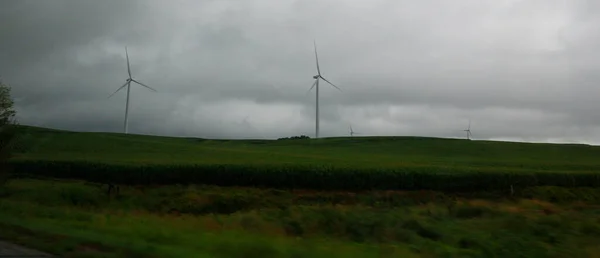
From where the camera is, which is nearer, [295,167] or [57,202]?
[57,202]

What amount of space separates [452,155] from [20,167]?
181 ft

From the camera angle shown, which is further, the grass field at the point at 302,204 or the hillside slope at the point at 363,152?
the hillside slope at the point at 363,152

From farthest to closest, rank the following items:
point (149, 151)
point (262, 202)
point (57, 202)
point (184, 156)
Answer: point (149, 151), point (184, 156), point (262, 202), point (57, 202)

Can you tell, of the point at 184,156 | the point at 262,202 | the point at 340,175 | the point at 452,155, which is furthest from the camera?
the point at 452,155

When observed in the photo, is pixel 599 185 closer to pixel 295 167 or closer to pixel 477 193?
pixel 477 193

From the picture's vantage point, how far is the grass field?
55.8ft

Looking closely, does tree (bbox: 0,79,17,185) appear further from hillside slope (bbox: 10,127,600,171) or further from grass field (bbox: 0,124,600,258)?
hillside slope (bbox: 10,127,600,171)

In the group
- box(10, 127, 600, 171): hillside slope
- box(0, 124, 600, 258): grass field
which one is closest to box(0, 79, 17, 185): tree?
box(0, 124, 600, 258): grass field

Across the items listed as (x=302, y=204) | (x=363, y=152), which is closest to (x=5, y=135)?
(x=302, y=204)

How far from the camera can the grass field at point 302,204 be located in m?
17.0

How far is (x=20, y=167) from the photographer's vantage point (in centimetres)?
5838

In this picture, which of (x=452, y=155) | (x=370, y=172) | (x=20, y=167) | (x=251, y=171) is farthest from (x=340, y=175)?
(x=452, y=155)

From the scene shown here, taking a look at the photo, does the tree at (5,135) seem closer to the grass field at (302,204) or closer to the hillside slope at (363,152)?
the grass field at (302,204)

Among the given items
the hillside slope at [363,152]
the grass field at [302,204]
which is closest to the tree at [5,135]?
the grass field at [302,204]
